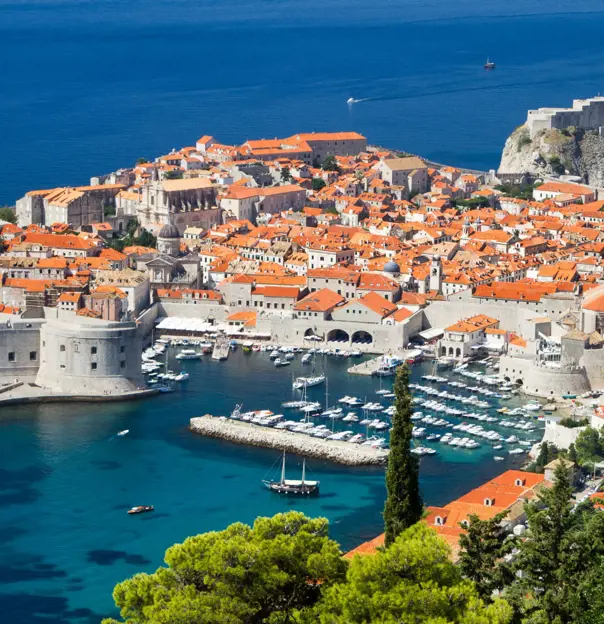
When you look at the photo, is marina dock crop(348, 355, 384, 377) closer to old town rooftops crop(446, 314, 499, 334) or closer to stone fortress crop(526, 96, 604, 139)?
old town rooftops crop(446, 314, 499, 334)

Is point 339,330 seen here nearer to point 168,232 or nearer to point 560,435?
point 168,232

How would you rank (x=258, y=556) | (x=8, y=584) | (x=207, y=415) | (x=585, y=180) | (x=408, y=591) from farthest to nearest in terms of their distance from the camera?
(x=585, y=180)
(x=207, y=415)
(x=8, y=584)
(x=258, y=556)
(x=408, y=591)

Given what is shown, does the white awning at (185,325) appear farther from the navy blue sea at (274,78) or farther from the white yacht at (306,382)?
the navy blue sea at (274,78)

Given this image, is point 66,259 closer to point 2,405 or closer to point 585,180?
point 2,405

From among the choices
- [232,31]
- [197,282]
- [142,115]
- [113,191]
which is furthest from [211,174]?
[232,31]

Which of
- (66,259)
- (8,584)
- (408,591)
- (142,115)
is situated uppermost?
(142,115)

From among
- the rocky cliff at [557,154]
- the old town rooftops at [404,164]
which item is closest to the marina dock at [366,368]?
the old town rooftops at [404,164]

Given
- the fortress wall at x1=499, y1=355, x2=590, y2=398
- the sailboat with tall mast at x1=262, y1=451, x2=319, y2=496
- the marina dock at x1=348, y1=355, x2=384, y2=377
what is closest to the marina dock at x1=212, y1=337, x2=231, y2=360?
the marina dock at x1=348, y1=355, x2=384, y2=377
